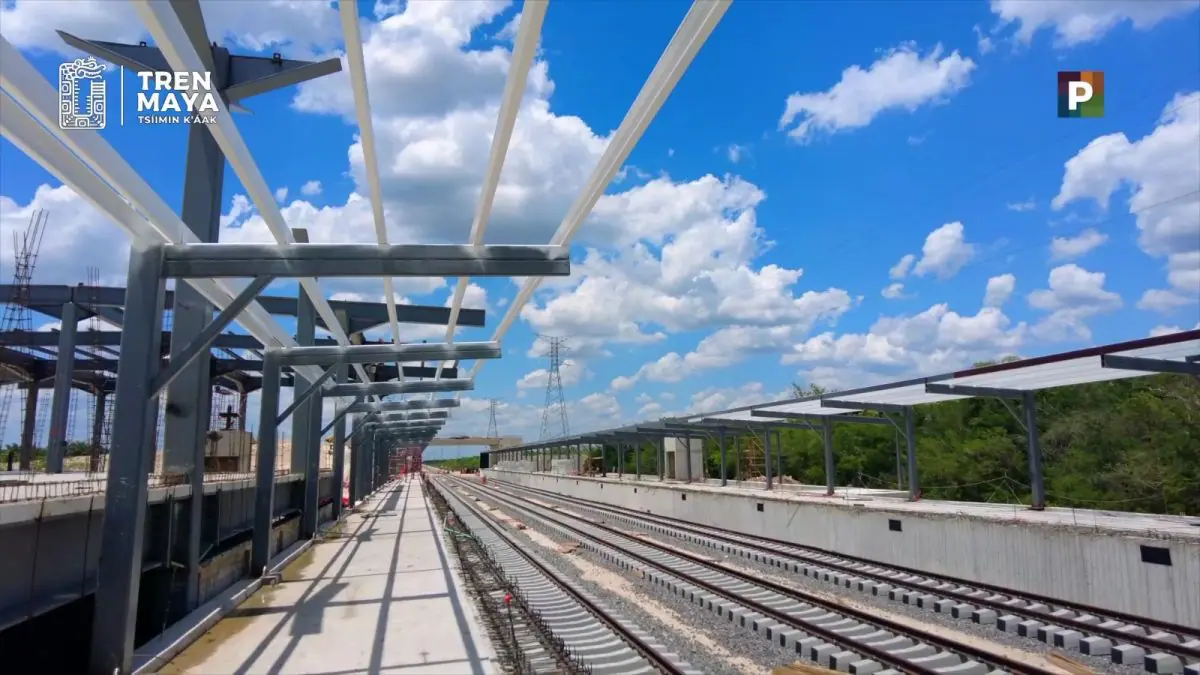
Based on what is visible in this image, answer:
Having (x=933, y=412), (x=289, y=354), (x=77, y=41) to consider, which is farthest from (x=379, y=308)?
(x=933, y=412)

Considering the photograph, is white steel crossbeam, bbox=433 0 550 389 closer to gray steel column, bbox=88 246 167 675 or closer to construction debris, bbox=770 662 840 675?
gray steel column, bbox=88 246 167 675

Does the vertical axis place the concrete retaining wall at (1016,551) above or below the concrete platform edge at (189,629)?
above

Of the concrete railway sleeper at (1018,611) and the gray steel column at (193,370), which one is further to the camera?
the gray steel column at (193,370)

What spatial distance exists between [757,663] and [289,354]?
10326 millimetres

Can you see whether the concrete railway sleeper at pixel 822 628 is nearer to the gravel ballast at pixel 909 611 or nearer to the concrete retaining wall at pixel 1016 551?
the gravel ballast at pixel 909 611

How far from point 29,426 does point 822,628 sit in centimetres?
2878

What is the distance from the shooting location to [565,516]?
30.1m

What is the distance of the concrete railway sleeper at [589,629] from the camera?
27.2 ft

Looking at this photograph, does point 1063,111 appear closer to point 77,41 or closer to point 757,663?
point 757,663

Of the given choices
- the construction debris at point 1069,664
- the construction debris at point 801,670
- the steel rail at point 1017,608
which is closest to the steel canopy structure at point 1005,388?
the steel rail at point 1017,608

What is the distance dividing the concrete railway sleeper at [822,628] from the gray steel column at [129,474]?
7.26m

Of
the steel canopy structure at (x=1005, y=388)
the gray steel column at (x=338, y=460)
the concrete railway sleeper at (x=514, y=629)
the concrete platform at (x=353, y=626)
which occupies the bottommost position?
the concrete railway sleeper at (x=514, y=629)

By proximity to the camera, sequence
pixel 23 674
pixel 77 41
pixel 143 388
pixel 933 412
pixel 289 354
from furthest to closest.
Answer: pixel 933 412
pixel 289 354
pixel 77 41
pixel 143 388
pixel 23 674

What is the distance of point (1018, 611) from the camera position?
10.1 metres
